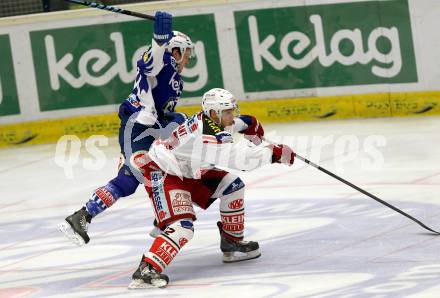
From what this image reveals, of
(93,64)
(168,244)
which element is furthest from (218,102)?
(93,64)

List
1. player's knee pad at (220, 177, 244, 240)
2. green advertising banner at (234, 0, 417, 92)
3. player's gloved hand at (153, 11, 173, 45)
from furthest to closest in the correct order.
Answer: green advertising banner at (234, 0, 417, 92)
player's gloved hand at (153, 11, 173, 45)
player's knee pad at (220, 177, 244, 240)

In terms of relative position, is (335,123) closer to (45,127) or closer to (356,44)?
(356,44)

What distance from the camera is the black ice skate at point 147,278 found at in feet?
24.2

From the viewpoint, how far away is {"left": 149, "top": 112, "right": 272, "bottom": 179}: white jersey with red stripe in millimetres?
7430

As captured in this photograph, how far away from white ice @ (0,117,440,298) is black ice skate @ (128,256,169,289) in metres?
0.05

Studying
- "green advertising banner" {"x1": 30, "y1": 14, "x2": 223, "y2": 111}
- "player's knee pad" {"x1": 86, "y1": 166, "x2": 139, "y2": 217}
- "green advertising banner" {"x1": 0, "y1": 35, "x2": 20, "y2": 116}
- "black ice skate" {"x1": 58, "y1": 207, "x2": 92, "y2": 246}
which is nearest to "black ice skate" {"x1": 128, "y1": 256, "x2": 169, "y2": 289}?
"black ice skate" {"x1": 58, "y1": 207, "x2": 92, "y2": 246}

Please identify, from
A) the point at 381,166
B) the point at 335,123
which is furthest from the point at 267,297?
the point at 335,123

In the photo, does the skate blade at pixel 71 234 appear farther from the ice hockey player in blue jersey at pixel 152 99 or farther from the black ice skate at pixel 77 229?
the ice hockey player in blue jersey at pixel 152 99

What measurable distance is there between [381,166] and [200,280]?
407 cm

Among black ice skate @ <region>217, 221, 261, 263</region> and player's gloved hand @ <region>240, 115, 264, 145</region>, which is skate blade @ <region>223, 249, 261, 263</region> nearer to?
black ice skate @ <region>217, 221, 261, 263</region>

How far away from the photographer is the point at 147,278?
7.37 m

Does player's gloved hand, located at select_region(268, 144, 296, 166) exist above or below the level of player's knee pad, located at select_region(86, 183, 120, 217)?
above

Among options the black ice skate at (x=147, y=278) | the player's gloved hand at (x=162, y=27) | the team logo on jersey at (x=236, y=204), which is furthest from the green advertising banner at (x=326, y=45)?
the black ice skate at (x=147, y=278)

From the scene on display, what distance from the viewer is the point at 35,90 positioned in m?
14.6
